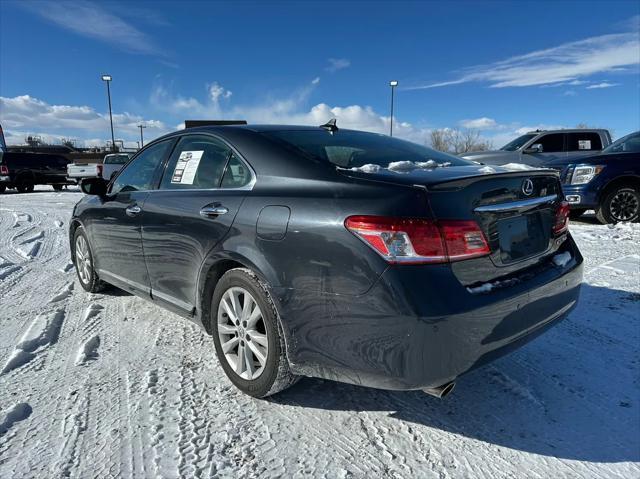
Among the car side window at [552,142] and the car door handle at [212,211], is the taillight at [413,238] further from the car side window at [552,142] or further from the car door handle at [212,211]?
the car side window at [552,142]

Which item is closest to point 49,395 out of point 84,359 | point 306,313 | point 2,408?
point 2,408

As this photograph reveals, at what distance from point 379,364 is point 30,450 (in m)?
1.67

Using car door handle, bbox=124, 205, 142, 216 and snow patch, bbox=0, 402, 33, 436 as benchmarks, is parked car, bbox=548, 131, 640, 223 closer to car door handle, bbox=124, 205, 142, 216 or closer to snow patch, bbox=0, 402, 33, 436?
car door handle, bbox=124, 205, 142, 216

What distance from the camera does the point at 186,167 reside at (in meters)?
3.17

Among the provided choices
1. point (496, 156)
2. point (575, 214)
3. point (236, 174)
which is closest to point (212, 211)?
point (236, 174)

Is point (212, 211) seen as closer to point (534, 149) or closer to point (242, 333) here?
point (242, 333)

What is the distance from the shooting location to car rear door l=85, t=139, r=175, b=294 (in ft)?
11.4

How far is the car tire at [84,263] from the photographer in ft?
14.5

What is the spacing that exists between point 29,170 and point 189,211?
20227 millimetres

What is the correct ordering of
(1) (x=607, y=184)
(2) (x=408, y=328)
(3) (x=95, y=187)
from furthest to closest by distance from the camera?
(1) (x=607, y=184), (3) (x=95, y=187), (2) (x=408, y=328)

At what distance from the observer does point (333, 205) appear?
82.8 inches

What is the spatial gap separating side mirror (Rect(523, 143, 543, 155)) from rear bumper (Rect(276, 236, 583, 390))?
9489 millimetres

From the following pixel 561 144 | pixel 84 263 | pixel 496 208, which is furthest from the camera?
pixel 561 144

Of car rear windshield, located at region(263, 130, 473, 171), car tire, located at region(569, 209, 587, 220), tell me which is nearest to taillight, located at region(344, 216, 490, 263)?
car rear windshield, located at region(263, 130, 473, 171)
